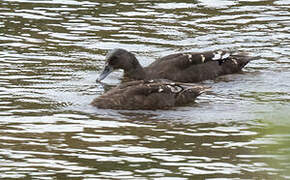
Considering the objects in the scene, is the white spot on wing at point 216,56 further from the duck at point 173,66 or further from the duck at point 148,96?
the duck at point 148,96

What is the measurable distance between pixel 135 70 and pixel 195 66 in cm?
100

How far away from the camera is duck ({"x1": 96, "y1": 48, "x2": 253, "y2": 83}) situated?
13055mm

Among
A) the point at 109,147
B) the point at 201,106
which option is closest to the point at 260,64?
the point at 201,106

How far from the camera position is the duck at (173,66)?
13.1 metres

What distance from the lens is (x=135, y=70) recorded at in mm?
13352

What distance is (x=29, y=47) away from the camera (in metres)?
15.1

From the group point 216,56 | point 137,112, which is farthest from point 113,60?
point 137,112

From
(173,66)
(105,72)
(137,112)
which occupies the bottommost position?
(137,112)

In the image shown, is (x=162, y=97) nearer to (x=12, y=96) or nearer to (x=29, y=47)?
(x=12, y=96)

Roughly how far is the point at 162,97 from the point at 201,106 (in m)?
0.56

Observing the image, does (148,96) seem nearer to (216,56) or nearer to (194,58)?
(194,58)

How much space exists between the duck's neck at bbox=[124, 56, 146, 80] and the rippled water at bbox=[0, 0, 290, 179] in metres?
0.39

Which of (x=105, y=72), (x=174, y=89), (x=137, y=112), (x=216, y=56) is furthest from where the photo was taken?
(x=216, y=56)

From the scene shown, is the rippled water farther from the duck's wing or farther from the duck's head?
the duck's wing
